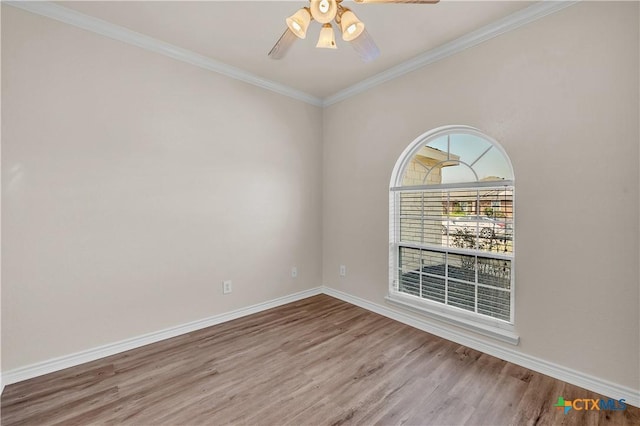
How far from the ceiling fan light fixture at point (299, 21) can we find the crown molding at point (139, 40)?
1598 millimetres

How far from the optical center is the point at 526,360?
2.12 metres

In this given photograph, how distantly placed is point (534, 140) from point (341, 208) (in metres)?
2.09

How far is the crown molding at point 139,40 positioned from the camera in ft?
6.58

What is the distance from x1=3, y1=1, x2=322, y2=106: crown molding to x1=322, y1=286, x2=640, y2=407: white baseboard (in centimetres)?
289

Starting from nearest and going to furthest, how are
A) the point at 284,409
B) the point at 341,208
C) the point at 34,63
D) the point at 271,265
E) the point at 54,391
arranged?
the point at 284,409 → the point at 54,391 → the point at 34,63 → the point at 271,265 → the point at 341,208

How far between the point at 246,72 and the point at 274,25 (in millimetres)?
886

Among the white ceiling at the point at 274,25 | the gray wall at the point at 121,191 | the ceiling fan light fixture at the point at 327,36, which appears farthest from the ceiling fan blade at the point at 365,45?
the gray wall at the point at 121,191

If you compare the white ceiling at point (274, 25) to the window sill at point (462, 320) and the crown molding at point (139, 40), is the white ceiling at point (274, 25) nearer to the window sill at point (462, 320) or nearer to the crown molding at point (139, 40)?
the crown molding at point (139, 40)

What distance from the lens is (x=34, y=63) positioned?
6.55 feet

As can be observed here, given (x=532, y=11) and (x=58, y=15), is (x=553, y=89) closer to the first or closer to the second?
(x=532, y=11)

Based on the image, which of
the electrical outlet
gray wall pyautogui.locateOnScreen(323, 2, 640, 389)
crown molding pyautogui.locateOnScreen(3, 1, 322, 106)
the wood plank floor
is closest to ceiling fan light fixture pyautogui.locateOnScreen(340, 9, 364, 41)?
gray wall pyautogui.locateOnScreen(323, 2, 640, 389)

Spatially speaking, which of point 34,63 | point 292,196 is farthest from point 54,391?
point 292,196

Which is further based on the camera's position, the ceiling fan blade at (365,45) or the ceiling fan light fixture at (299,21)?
the ceiling fan blade at (365,45)

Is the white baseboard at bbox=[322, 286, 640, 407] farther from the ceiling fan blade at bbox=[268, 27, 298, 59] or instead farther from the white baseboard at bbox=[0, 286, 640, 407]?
the ceiling fan blade at bbox=[268, 27, 298, 59]
